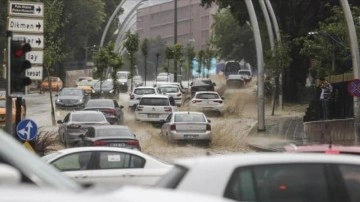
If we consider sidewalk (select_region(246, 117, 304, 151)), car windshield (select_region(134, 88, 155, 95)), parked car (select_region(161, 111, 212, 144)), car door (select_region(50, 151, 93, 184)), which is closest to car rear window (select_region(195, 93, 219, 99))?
car windshield (select_region(134, 88, 155, 95))

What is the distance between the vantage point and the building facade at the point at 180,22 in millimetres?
164875

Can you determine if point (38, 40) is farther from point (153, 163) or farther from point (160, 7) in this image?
point (160, 7)

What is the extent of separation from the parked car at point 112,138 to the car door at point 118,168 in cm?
645

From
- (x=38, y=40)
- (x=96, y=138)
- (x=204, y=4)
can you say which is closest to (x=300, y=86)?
(x=204, y=4)

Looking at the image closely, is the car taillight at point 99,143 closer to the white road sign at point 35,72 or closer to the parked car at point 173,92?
the white road sign at point 35,72

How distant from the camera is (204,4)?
57.0 m

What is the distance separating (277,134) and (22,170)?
3210 cm

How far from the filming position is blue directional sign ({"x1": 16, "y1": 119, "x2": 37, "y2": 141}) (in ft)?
58.7

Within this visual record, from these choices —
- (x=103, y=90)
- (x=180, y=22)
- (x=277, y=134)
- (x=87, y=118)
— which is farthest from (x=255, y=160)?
(x=180, y=22)

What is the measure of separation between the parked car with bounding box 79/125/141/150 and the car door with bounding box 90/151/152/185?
645 cm

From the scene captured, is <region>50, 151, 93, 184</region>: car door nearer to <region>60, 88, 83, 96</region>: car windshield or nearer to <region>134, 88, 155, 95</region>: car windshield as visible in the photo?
<region>134, 88, 155, 95</region>: car windshield

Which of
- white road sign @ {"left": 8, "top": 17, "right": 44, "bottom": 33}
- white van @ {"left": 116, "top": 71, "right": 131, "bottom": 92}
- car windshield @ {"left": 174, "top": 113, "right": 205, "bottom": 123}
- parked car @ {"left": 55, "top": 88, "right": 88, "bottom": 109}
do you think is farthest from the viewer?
white van @ {"left": 116, "top": 71, "right": 131, "bottom": 92}

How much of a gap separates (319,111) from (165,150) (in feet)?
28.0

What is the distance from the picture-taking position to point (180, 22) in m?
176
